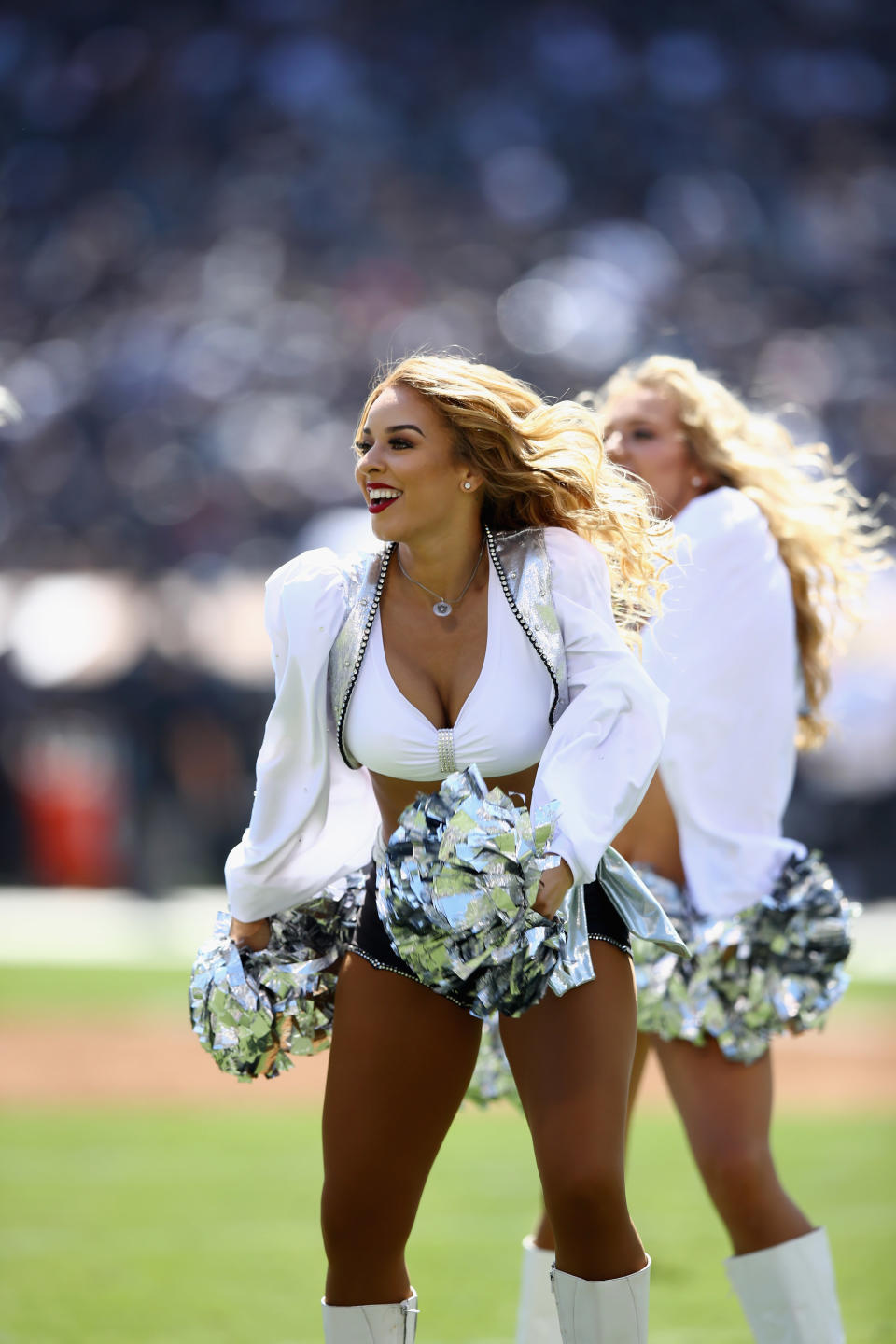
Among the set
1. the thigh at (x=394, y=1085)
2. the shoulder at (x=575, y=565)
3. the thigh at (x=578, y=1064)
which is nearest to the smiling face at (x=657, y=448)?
the shoulder at (x=575, y=565)

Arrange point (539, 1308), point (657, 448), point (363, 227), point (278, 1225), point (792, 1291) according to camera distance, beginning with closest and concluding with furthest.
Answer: point (792, 1291) → point (539, 1308) → point (657, 448) → point (278, 1225) → point (363, 227)

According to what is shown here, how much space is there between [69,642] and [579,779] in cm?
1303

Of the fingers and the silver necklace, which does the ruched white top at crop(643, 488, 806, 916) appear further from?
the fingers

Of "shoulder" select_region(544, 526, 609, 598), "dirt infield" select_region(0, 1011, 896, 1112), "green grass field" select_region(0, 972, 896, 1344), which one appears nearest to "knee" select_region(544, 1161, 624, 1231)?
"shoulder" select_region(544, 526, 609, 598)

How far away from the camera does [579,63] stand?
18.8m

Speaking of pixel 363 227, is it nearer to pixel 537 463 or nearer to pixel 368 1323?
pixel 537 463

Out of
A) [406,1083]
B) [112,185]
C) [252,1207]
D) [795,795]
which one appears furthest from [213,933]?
[112,185]

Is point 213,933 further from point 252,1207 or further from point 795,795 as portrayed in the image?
point 795,795

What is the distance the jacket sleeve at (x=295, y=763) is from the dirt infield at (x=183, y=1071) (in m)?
4.86

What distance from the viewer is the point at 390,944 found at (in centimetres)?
265

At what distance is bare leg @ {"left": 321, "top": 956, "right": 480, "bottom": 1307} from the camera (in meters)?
2.56

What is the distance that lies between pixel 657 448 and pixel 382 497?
1.13m

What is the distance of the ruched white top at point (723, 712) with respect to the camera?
3414mm

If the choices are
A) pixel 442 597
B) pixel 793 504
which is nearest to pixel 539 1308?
pixel 442 597
